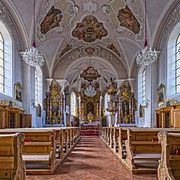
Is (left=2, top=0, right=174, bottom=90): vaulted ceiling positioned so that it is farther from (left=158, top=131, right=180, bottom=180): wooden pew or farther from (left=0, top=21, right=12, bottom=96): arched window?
(left=158, top=131, right=180, bottom=180): wooden pew

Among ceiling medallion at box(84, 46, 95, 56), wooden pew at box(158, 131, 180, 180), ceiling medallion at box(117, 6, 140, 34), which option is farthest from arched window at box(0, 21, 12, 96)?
wooden pew at box(158, 131, 180, 180)

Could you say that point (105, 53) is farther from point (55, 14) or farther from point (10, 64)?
point (10, 64)

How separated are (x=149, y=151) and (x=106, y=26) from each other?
14925 millimetres

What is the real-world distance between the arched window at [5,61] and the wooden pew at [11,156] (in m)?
10.8

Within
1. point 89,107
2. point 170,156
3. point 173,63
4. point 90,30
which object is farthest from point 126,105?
point 170,156

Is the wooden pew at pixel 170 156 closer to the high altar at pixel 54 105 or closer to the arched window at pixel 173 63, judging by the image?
the arched window at pixel 173 63

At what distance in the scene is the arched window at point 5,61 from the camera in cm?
1466

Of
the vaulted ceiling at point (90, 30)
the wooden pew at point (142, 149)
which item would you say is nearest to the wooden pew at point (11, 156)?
the wooden pew at point (142, 149)

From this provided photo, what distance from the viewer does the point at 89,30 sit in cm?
2169

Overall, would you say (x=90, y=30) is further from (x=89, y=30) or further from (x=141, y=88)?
(x=141, y=88)

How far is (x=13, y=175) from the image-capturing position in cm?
398

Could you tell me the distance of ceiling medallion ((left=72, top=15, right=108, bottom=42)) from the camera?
20391mm

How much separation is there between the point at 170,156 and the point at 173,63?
1196 centimetres

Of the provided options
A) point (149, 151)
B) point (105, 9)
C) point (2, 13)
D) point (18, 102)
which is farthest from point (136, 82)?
point (149, 151)
